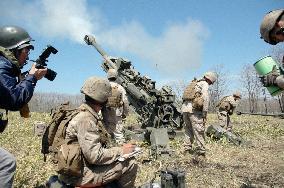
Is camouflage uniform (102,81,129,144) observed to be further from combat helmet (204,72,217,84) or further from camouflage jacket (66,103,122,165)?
camouflage jacket (66,103,122,165)

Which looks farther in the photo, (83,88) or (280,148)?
(280,148)

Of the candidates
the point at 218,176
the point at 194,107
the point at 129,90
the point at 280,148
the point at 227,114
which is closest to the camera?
the point at 218,176

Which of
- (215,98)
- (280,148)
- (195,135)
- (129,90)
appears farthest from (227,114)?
(215,98)

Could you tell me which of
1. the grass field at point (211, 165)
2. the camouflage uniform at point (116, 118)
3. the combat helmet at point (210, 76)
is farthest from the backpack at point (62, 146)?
the combat helmet at point (210, 76)

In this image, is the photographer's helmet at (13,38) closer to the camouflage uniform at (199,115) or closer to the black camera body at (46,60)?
the black camera body at (46,60)

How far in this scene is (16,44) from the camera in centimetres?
468

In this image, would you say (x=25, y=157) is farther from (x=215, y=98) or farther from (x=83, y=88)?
(x=215, y=98)

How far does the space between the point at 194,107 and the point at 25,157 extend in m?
4.13

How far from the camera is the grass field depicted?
682 cm

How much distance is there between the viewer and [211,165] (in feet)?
27.5

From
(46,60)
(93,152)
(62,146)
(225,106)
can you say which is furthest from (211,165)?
(225,106)

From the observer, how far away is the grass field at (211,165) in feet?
22.4

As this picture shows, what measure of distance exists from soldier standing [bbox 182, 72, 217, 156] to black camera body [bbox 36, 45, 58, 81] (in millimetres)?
5015

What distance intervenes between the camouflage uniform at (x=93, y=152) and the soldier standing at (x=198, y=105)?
4809 mm
